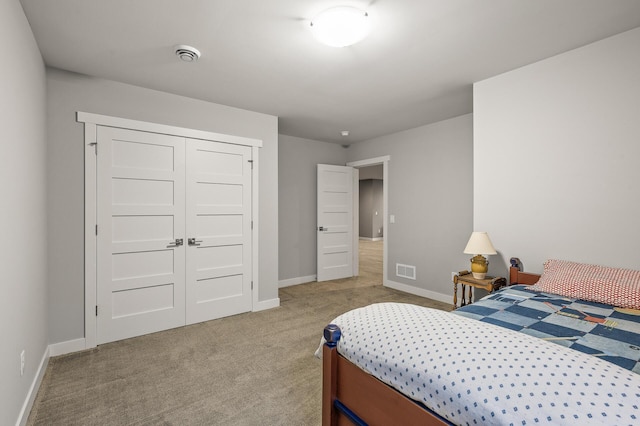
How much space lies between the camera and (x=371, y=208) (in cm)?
1197

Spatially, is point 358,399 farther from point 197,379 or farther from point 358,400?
point 197,379

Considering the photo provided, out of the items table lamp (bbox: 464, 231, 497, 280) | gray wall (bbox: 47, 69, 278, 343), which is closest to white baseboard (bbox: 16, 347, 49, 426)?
gray wall (bbox: 47, 69, 278, 343)

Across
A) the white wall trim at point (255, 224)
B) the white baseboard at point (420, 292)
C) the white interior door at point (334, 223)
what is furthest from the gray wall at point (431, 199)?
the white wall trim at point (255, 224)

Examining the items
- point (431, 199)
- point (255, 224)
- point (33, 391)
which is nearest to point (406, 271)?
point (431, 199)

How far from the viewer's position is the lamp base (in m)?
2.97

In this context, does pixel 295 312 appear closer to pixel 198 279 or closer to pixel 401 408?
pixel 198 279

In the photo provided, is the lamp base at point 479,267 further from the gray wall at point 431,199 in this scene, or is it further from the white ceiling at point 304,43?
the white ceiling at point 304,43

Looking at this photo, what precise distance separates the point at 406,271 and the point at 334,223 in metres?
1.54

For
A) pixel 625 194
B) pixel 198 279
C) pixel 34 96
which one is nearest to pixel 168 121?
pixel 34 96

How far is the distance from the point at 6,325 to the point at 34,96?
170 cm

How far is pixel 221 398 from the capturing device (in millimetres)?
2125

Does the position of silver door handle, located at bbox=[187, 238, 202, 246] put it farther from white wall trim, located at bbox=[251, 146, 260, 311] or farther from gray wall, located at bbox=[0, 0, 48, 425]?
gray wall, located at bbox=[0, 0, 48, 425]

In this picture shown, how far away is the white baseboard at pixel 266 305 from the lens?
12.9 feet

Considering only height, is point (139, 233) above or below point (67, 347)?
above
